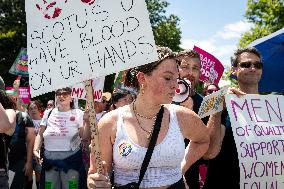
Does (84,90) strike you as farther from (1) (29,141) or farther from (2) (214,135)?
(2) (214,135)

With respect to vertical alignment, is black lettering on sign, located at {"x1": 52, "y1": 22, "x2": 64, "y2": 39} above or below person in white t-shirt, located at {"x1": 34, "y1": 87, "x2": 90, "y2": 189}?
above

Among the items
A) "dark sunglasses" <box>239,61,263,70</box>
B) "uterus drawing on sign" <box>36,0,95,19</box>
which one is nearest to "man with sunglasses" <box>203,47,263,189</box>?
"dark sunglasses" <box>239,61,263,70</box>

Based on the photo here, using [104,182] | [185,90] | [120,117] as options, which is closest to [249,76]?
[185,90]

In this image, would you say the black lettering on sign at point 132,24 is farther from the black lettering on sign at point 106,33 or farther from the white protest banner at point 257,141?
the white protest banner at point 257,141

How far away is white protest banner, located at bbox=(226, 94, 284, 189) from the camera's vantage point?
2926 millimetres

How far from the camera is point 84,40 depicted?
2.60 m

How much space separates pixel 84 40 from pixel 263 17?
2460 cm

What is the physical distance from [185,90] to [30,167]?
321 centimetres

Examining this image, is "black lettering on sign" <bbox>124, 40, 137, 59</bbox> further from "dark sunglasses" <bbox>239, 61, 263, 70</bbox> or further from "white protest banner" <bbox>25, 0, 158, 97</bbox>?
"dark sunglasses" <bbox>239, 61, 263, 70</bbox>

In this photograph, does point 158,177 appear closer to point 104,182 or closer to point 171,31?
point 104,182

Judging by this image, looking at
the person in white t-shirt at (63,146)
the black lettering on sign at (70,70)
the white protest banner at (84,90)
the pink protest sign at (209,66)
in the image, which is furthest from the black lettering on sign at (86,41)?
the white protest banner at (84,90)

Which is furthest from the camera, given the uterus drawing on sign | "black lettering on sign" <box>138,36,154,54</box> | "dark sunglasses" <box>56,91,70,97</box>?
"dark sunglasses" <box>56,91,70,97</box>

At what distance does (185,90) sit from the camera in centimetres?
333

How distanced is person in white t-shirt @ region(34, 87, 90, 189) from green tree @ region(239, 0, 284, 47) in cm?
2010
